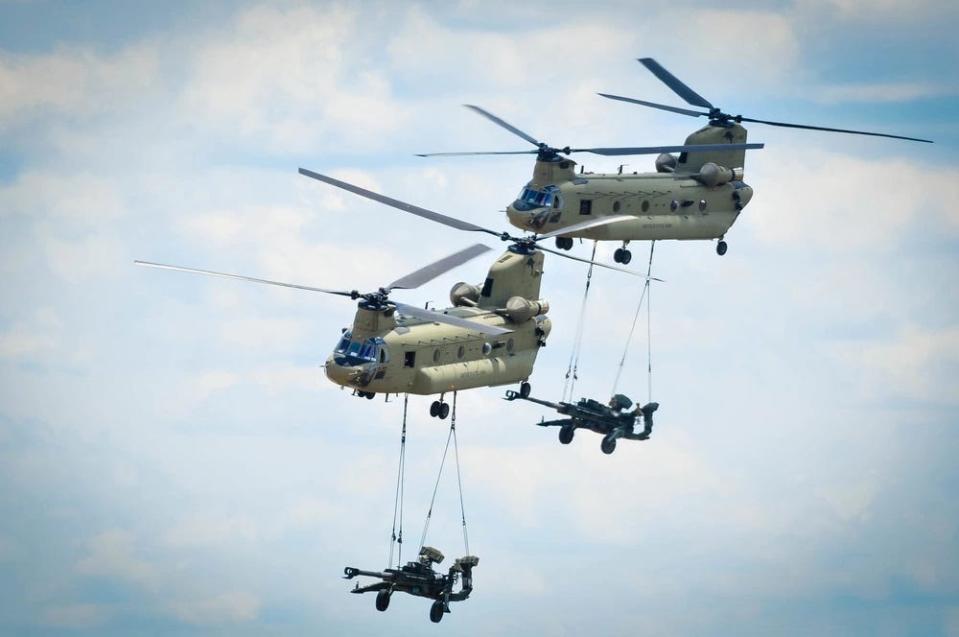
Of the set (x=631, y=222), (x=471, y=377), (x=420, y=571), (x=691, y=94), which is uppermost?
(x=691, y=94)

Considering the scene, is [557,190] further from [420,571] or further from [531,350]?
[420,571]

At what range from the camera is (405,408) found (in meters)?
138

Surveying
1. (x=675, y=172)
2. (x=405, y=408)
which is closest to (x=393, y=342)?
(x=405, y=408)

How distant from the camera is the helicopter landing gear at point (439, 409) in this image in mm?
141000

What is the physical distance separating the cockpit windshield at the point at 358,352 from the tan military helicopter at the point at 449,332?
46mm

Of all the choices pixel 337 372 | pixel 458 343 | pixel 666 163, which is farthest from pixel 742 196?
pixel 337 372

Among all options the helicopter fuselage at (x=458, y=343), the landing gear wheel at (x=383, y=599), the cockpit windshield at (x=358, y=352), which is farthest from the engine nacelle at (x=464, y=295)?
the landing gear wheel at (x=383, y=599)

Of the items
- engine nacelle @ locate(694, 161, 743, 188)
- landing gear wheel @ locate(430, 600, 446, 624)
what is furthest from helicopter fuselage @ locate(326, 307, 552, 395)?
engine nacelle @ locate(694, 161, 743, 188)

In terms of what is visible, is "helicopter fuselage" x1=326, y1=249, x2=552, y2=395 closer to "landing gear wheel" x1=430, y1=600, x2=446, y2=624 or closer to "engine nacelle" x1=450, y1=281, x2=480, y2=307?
"engine nacelle" x1=450, y1=281, x2=480, y2=307

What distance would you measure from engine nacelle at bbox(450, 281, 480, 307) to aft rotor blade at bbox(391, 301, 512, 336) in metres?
8.92

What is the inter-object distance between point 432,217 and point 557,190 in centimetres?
723

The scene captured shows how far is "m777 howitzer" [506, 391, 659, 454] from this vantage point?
484 ft

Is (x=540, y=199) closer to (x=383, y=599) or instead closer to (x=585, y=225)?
(x=585, y=225)

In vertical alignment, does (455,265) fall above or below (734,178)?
below
